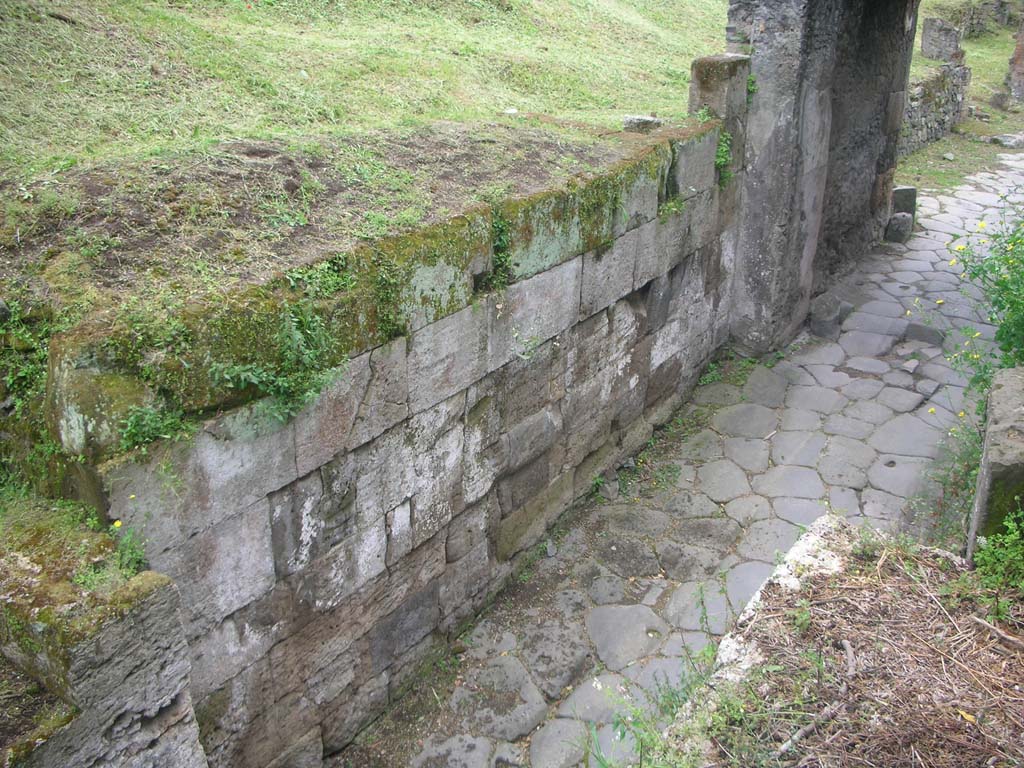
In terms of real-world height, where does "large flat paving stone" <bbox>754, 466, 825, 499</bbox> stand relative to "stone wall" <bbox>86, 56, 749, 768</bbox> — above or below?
below

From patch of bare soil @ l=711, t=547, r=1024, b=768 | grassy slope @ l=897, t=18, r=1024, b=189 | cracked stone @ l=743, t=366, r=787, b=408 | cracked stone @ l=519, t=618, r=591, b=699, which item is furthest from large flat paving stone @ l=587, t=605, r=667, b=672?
grassy slope @ l=897, t=18, r=1024, b=189

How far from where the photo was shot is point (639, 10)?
12.5 m

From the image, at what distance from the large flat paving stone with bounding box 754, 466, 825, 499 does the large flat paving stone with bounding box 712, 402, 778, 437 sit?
1.59ft

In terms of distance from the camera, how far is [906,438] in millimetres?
5969

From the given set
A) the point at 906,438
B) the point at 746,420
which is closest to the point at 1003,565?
the point at 906,438

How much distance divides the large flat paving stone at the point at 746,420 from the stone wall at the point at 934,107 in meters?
7.67

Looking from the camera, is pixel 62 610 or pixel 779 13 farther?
pixel 779 13

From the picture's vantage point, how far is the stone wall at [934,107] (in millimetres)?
12609

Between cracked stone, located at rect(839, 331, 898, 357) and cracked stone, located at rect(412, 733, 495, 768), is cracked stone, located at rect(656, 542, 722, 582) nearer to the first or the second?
cracked stone, located at rect(412, 733, 495, 768)

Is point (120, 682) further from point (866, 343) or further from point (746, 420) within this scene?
point (866, 343)

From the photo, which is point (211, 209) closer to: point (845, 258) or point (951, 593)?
point (951, 593)

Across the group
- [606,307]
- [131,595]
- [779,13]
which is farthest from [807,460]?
[131,595]

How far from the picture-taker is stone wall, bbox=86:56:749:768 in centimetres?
308

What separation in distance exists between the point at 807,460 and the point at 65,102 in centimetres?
535
